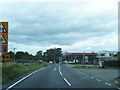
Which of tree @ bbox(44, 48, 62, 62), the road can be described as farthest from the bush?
tree @ bbox(44, 48, 62, 62)

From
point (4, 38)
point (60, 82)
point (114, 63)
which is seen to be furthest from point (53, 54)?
point (4, 38)

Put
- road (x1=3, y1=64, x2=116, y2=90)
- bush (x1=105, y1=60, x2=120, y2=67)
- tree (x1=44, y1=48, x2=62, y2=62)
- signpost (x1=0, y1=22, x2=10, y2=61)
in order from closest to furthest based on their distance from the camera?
signpost (x1=0, y1=22, x2=10, y2=61)
road (x1=3, y1=64, x2=116, y2=90)
bush (x1=105, y1=60, x2=120, y2=67)
tree (x1=44, y1=48, x2=62, y2=62)

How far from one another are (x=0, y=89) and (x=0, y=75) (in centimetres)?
609

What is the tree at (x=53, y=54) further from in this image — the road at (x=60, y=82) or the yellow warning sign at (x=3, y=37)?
the yellow warning sign at (x=3, y=37)

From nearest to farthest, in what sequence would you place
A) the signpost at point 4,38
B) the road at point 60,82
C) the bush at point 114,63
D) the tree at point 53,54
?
the signpost at point 4,38 → the road at point 60,82 → the bush at point 114,63 → the tree at point 53,54

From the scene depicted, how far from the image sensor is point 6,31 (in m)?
11.6

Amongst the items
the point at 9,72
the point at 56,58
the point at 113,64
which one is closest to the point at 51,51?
the point at 56,58

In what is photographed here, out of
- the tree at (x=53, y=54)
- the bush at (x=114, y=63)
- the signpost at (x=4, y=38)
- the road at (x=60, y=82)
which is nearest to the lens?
the signpost at (x=4, y=38)

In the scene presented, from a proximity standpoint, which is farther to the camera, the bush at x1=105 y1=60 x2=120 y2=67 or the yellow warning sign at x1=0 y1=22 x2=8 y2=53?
the bush at x1=105 y1=60 x2=120 y2=67

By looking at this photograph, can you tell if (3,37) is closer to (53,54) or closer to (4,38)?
(4,38)

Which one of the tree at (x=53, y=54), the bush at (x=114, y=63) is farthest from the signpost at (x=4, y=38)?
the tree at (x=53, y=54)

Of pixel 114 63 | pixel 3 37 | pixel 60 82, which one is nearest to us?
Answer: pixel 3 37

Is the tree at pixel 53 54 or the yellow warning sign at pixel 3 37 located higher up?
the yellow warning sign at pixel 3 37

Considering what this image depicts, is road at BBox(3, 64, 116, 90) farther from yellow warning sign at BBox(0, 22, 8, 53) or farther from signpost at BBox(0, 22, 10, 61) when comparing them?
yellow warning sign at BBox(0, 22, 8, 53)
